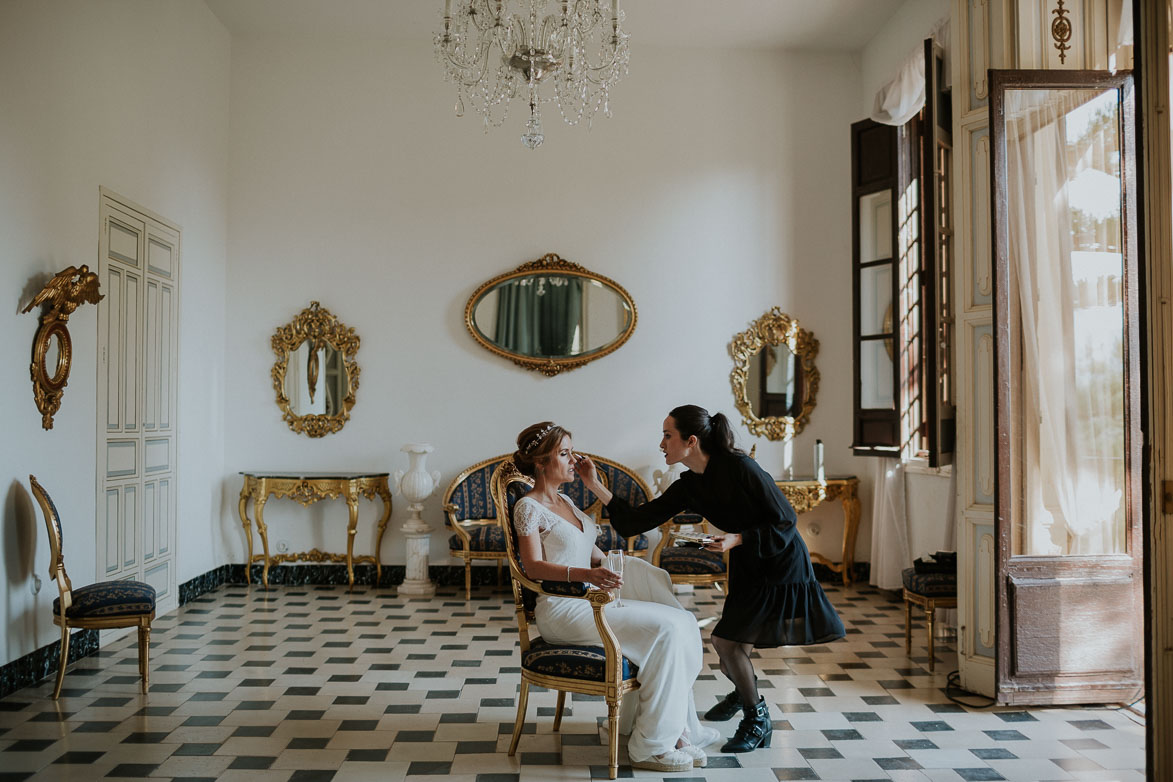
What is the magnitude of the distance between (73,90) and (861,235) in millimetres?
5698

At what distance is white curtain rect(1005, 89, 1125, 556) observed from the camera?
181 inches

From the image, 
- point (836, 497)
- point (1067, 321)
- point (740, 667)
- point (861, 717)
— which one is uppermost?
point (1067, 321)

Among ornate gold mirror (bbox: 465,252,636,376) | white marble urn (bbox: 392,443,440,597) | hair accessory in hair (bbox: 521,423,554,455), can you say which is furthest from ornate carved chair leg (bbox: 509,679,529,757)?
ornate gold mirror (bbox: 465,252,636,376)

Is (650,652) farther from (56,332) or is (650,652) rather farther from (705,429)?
(56,332)

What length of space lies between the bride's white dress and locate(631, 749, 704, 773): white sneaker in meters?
0.03

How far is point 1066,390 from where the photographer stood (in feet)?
15.2

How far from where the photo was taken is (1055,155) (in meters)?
4.71

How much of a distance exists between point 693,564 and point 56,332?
420cm

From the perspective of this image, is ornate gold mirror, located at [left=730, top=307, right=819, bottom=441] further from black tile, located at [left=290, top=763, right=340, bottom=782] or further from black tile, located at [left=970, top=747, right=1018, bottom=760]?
black tile, located at [left=290, top=763, right=340, bottom=782]

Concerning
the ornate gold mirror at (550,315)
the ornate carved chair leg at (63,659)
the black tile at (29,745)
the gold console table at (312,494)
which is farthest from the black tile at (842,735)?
the gold console table at (312,494)

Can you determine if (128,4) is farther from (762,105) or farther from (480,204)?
(762,105)

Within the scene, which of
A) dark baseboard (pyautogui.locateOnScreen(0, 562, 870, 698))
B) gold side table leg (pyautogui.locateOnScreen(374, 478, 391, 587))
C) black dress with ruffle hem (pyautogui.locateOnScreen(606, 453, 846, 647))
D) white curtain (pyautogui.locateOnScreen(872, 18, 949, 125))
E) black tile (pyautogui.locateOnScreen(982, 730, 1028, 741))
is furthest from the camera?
dark baseboard (pyautogui.locateOnScreen(0, 562, 870, 698))

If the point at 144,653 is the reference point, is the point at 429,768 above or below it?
below

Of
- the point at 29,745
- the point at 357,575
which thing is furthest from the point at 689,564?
the point at 29,745
